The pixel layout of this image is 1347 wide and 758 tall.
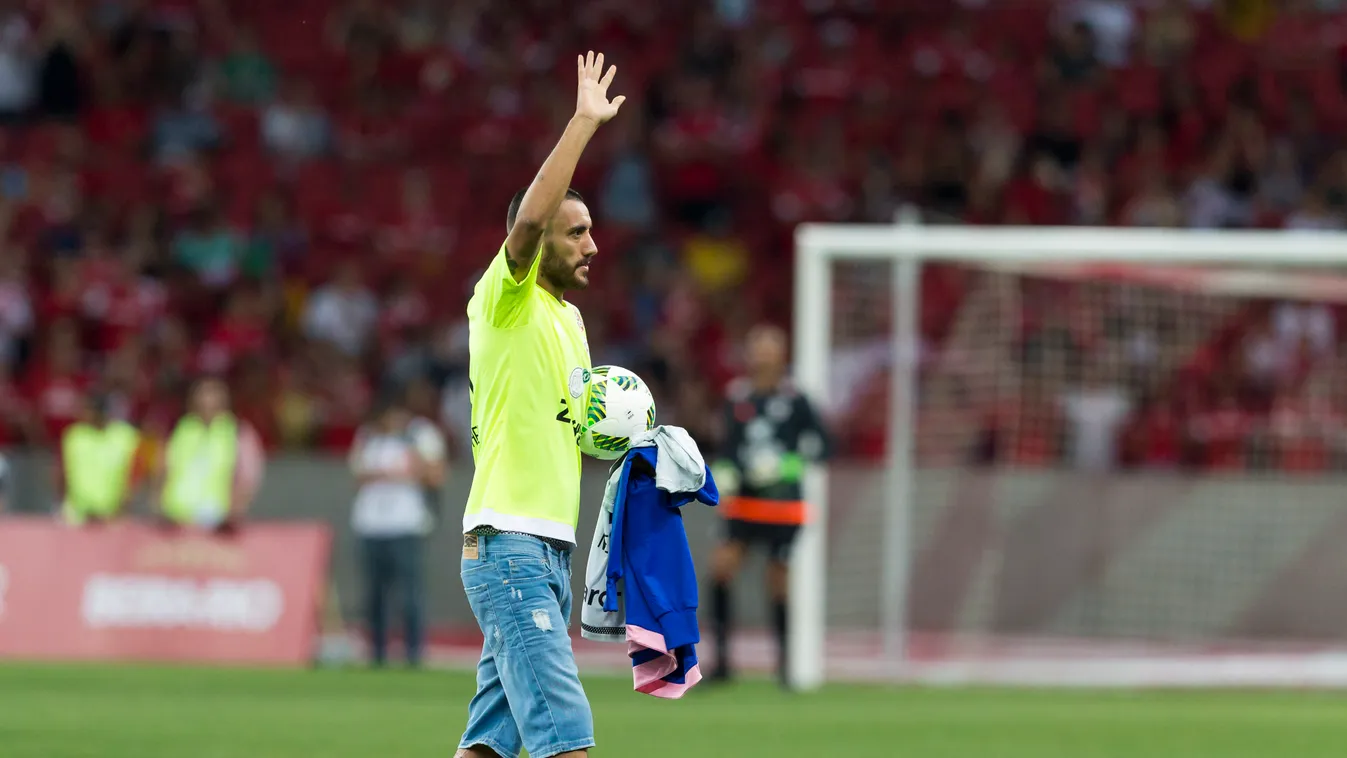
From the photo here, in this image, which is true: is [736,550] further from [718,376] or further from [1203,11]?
[1203,11]

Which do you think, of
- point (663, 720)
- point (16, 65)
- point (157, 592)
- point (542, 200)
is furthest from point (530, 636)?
point (16, 65)

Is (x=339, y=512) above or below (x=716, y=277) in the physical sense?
below

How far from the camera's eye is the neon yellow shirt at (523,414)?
18.6 feet

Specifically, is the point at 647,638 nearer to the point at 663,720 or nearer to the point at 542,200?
the point at 542,200

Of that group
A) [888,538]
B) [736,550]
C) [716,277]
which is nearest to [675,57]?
[716,277]

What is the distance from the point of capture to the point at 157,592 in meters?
16.1

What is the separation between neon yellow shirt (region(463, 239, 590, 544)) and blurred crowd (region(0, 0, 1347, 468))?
40.8 feet

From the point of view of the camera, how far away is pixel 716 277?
825 inches

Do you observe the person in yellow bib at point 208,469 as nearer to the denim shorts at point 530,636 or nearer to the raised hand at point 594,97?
the denim shorts at point 530,636

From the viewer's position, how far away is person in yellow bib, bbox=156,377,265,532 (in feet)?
54.0

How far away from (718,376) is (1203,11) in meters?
7.55

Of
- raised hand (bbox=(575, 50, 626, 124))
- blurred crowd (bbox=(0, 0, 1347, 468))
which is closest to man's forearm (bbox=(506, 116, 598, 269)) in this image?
raised hand (bbox=(575, 50, 626, 124))

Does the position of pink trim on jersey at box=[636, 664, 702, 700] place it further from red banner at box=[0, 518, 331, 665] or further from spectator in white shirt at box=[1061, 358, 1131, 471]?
spectator in white shirt at box=[1061, 358, 1131, 471]

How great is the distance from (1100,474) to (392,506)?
6.02m
